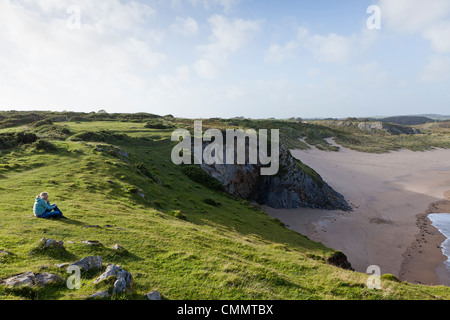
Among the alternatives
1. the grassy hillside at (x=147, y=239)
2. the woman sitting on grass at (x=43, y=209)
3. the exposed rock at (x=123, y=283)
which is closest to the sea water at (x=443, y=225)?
the grassy hillside at (x=147, y=239)

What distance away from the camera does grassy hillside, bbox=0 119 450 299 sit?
8.96 meters

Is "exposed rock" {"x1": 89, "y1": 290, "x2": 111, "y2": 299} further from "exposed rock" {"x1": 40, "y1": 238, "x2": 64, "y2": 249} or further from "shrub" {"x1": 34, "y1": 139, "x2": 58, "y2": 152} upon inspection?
"shrub" {"x1": 34, "y1": 139, "x2": 58, "y2": 152}

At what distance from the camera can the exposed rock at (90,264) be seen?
8568 mm

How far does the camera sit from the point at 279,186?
44.0m

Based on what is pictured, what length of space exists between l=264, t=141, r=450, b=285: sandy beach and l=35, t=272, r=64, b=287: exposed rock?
27.2m

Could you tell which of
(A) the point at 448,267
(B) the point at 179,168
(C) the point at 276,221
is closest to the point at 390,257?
(A) the point at 448,267

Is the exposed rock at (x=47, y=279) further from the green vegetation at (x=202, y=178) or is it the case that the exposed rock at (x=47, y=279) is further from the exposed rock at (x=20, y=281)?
the green vegetation at (x=202, y=178)

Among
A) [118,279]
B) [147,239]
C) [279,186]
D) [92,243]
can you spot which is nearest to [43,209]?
[92,243]

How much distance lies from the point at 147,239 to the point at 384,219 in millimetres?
40686

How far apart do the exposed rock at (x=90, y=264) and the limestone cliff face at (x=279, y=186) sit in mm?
31686

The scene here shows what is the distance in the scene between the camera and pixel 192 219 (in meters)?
22.1

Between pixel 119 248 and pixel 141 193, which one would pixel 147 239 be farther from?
pixel 141 193
